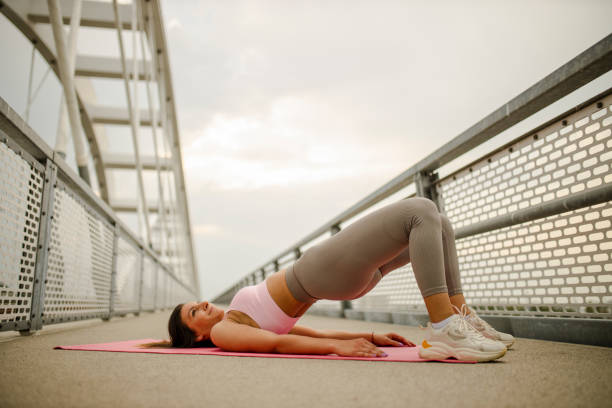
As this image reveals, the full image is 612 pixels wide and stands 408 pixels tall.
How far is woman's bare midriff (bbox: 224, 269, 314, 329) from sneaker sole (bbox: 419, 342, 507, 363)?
0.65 meters

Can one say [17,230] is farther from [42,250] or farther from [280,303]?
[280,303]

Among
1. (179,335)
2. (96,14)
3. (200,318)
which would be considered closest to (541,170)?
(200,318)

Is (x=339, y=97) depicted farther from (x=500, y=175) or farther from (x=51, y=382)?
(x=51, y=382)

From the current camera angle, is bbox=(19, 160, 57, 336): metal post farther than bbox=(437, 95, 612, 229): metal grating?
Yes

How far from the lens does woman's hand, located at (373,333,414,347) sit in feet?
6.23

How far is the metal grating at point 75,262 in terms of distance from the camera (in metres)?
2.64

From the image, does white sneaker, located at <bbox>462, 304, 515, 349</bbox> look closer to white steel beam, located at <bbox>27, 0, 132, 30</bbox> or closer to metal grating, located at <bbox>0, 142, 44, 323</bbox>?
metal grating, located at <bbox>0, 142, 44, 323</bbox>

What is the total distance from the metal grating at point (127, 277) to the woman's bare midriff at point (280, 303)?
3227mm

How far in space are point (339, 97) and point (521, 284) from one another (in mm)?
13033

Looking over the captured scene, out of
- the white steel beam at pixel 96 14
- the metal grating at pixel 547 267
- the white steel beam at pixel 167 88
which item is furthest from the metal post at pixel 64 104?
the white steel beam at pixel 167 88

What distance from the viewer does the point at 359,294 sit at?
1.88 meters

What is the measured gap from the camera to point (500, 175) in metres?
2.28

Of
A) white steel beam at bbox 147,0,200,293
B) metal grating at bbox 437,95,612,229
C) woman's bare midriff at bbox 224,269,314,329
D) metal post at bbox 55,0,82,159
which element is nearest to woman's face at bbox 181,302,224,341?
woman's bare midriff at bbox 224,269,314,329

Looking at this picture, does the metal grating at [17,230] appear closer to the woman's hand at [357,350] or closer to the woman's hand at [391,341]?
the woman's hand at [357,350]
